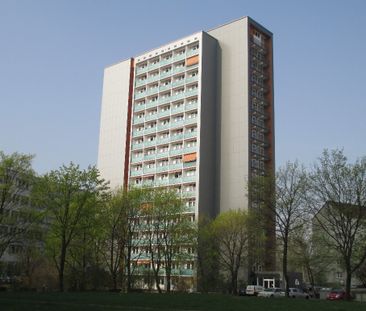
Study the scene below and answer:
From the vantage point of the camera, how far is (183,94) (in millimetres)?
103250

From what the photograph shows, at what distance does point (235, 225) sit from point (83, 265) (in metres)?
22.8

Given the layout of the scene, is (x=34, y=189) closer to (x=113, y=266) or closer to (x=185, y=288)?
(x=113, y=266)

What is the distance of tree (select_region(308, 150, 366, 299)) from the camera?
165 feet

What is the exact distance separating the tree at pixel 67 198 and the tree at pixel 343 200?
25.0m

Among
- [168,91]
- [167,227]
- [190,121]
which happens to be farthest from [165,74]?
[167,227]

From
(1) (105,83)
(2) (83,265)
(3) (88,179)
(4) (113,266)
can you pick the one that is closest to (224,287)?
(4) (113,266)

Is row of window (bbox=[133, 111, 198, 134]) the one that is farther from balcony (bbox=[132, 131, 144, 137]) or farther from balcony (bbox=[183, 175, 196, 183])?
balcony (bbox=[183, 175, 196, 183])

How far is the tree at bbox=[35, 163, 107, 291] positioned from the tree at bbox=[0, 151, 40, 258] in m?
1.80

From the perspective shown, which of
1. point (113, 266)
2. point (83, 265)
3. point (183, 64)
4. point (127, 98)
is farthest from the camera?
point (127, 98)

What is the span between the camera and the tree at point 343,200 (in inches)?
1981

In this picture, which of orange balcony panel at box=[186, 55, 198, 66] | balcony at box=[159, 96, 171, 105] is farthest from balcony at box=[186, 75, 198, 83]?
balcony at box=[159, 96, 171, 105]

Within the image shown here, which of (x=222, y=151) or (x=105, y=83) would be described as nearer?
(x=222, y=151)

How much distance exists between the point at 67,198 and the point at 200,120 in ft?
155

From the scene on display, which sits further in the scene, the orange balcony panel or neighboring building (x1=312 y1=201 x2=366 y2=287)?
the orange balcony panel
